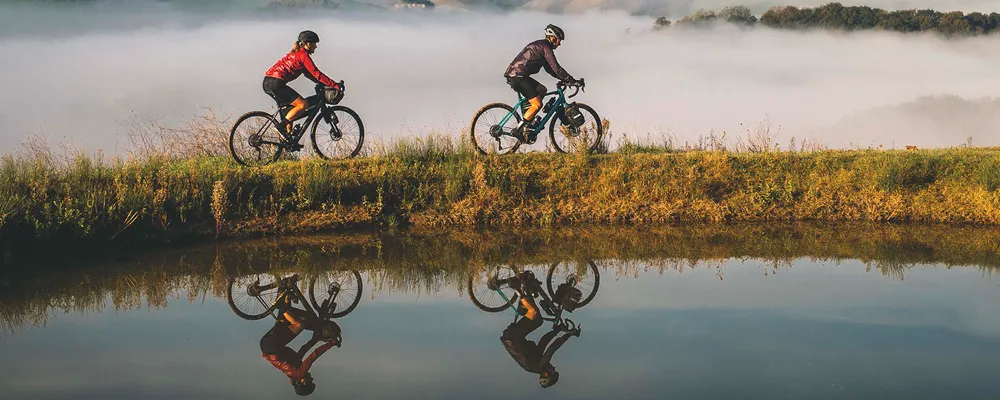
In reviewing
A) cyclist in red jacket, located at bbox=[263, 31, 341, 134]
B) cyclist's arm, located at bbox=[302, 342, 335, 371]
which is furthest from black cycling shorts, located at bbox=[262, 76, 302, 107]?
cyclist's arm, located at bbox=[302, 342, 335, 371]

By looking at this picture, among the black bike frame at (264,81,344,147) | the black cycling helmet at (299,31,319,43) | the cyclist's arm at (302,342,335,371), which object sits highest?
the black cycling helmet at (299,31,319,43)

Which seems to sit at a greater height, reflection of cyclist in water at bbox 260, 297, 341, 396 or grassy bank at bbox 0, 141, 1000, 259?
grassy bank at bbox 0, 141, 1000, 259

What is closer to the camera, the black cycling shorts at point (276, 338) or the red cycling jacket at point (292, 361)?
the red cycling jacket at point (292, 361)

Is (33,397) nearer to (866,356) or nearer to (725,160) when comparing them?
(866,356)

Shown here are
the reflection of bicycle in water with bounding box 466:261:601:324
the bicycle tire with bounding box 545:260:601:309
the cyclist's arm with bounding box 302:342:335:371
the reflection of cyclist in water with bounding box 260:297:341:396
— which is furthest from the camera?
the bicycle tire with bounding box 545:260:601:309

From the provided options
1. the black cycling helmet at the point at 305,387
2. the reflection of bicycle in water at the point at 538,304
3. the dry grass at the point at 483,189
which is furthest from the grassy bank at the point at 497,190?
the black cycling helmet at the point at 305,387

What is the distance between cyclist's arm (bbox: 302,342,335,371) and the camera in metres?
6.99

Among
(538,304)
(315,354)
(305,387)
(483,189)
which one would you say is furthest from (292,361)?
(483,189)

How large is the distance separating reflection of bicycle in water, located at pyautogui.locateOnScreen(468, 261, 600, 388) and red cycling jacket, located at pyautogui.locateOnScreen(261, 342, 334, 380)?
1.56 metres

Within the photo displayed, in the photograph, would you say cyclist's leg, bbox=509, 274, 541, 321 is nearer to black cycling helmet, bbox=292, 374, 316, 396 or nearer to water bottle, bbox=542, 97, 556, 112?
black cycling helmet, bbox=292, 374, 316, 396

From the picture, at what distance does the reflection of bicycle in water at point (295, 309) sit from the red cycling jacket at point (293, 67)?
4.22 meters

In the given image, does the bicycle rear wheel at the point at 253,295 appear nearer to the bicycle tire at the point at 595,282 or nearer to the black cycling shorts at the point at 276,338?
the black cycling shorts at the point at 276,338

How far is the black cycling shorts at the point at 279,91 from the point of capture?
43.9 feet

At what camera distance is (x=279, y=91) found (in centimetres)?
1351
